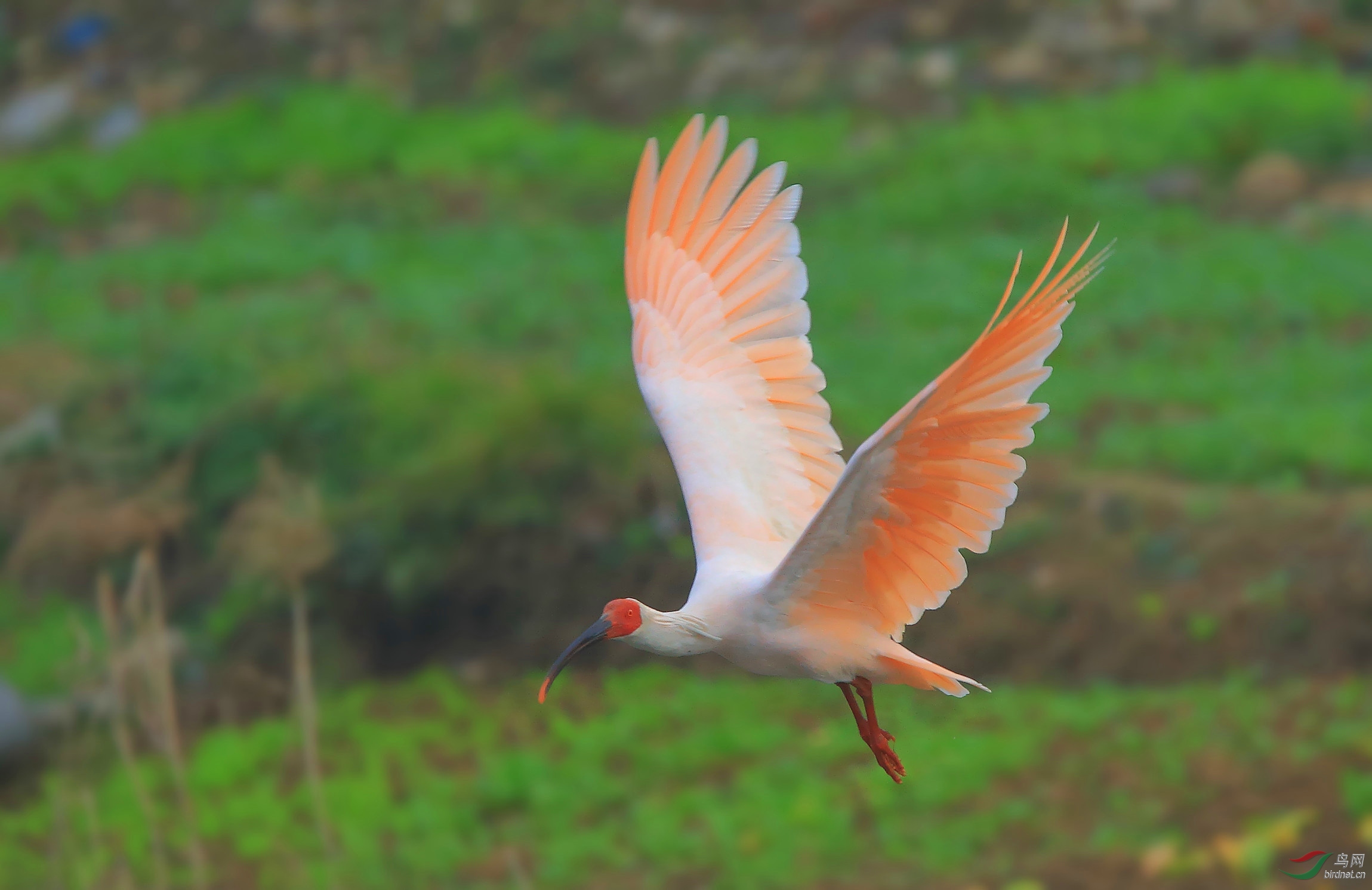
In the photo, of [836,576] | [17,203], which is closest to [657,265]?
[836,576]

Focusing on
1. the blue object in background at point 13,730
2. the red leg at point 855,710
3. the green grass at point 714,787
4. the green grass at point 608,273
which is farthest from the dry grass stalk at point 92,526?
the red leg at point 855,710

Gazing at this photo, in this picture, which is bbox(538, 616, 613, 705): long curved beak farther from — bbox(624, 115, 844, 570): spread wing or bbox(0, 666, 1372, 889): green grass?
bbox(0, 666, 1372, 889): green grass

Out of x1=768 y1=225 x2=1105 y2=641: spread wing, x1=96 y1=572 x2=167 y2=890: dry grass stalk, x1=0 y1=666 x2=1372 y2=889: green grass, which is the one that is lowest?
x1=0 y1=666 x2=1372 y2=889: green grass

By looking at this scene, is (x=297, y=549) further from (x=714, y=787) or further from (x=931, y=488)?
(x=931, y=488)

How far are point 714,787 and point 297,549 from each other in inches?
109

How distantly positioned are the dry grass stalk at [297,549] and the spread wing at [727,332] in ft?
8.93

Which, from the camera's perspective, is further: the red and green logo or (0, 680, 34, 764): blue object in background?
(0, 680, 34, 764): blue object in background

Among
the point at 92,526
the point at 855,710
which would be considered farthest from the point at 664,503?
the point at 855,710

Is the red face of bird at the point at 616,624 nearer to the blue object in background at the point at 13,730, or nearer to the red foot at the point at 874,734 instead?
the red foot at the point at 874,734

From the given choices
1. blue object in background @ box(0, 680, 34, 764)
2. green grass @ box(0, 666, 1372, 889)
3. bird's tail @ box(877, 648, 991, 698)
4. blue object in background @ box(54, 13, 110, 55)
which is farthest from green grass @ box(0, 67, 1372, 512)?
bird's tail @ box(877, 648, 991, 698)

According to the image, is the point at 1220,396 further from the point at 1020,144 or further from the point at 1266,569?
the point at 1020,144

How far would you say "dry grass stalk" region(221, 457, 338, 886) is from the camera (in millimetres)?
8852

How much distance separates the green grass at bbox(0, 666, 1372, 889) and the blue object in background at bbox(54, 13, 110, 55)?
1456 centimetres

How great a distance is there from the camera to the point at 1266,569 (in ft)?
36.2
